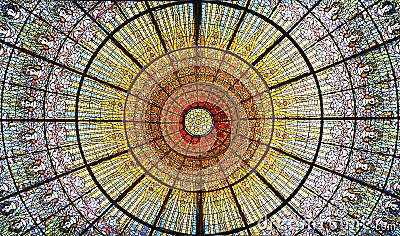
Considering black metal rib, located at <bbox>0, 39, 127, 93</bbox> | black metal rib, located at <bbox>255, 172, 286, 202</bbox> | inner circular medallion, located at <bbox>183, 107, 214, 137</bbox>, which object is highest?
black metal rib, located at <bbox>0, 39, 127, 93</bbox>

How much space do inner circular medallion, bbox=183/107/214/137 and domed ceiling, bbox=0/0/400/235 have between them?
0.04m

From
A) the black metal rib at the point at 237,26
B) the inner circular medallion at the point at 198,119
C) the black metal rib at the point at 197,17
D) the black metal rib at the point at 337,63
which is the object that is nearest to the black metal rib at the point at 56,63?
the inner circular medallion at the point at 198,119

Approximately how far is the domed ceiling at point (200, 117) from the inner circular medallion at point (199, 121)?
0.04 m

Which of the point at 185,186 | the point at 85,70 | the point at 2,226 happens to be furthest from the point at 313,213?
the point at 2,226

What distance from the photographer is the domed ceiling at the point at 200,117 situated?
15898 mm

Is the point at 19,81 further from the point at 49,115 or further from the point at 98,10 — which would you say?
the point at 98,10

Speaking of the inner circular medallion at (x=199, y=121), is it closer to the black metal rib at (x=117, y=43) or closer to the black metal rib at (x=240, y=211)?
the black metal rib at (x=240, y=211)

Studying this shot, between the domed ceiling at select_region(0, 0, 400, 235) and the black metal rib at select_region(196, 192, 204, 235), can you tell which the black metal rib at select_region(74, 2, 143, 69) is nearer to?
the domed ceiling at select_region(0, 0, 400, 235)

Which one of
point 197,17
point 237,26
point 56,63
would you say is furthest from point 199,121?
point 56,63

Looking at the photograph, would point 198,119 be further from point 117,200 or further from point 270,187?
point 117,200

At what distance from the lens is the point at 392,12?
1523cm

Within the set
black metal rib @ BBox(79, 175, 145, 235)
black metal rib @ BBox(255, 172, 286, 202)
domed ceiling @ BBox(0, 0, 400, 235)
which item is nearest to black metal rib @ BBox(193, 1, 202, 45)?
domed ceiling @ BBox(0, 0, 400, 235)

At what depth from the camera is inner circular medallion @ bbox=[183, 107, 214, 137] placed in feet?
60.3

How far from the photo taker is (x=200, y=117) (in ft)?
60.4
